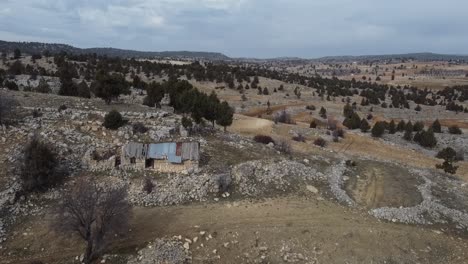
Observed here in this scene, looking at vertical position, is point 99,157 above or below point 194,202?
above

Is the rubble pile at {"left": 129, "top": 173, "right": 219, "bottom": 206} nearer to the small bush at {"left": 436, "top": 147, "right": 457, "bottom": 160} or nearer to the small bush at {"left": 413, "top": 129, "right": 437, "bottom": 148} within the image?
the small bush at {"left": 436, "top": 147, "right": 457, "bottom": 160}

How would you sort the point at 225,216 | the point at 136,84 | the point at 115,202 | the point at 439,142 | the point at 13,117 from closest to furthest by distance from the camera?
the point at 115,202 < the point at 225,216 < the point at 13,117 < the point at 439,142 < the point at 136,84

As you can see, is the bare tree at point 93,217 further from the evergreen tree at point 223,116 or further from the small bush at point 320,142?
the small bush at point 320,142

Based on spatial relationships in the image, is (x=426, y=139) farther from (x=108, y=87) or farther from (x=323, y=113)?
(x=108, y=87)

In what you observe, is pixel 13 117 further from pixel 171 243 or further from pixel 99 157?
pixel 171 243

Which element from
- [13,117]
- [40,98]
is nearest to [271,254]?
[13,117]

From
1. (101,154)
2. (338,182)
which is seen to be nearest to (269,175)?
(338,182)
